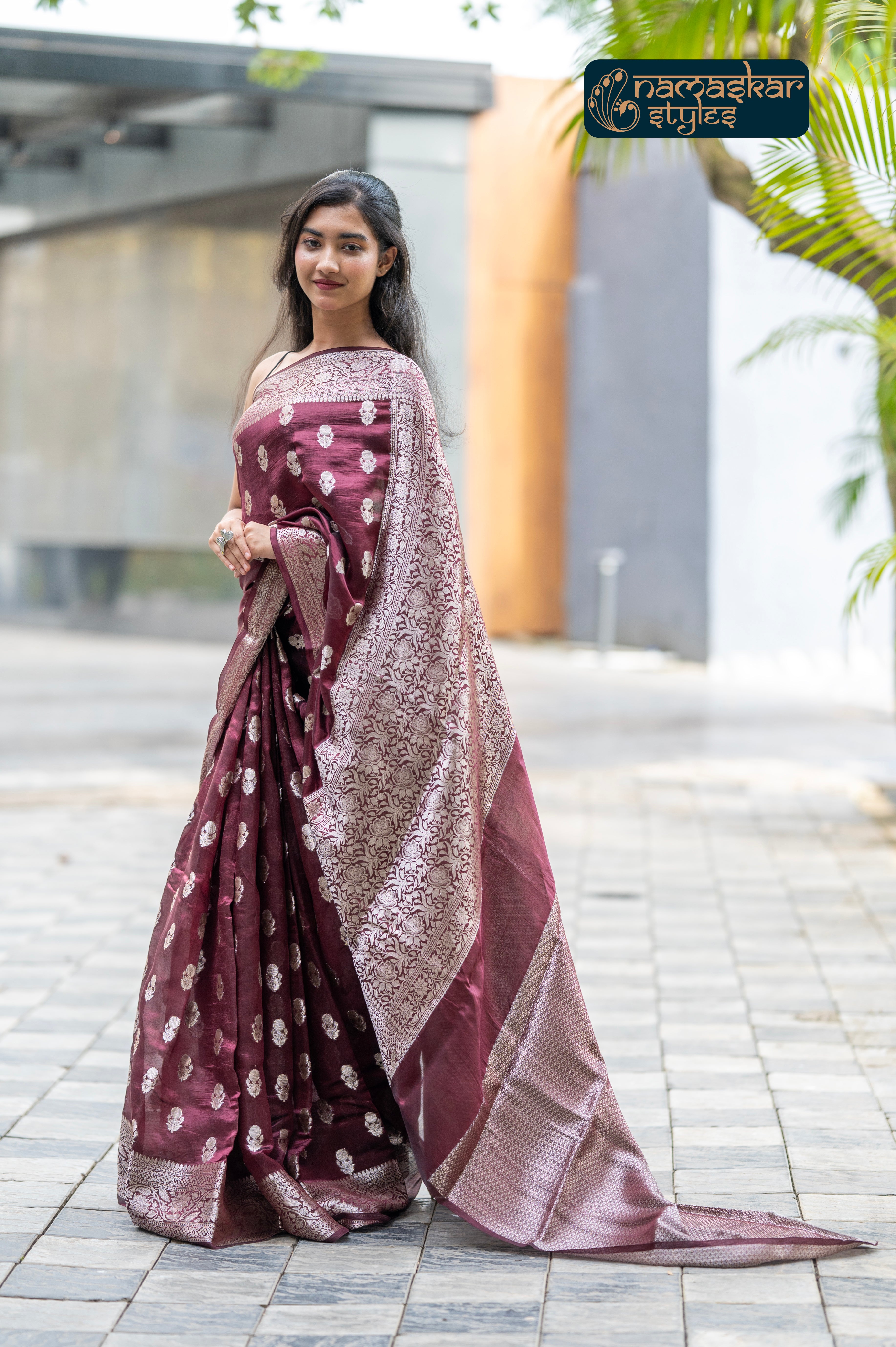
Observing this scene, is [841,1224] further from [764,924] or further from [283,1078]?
[764,924]

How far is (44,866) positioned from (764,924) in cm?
258

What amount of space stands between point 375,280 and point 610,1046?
76.3 inches

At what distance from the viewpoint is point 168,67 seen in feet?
39.3

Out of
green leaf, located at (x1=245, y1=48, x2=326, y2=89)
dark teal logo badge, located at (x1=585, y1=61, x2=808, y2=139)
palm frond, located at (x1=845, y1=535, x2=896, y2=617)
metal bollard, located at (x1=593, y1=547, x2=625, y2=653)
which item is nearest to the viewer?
dark teal logo badge, located at (x1=585, y1=61, x2=808, y2=139)

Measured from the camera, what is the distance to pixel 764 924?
5.05 meters

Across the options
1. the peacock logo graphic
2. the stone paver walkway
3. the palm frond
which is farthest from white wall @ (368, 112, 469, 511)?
the peacock logo graphic

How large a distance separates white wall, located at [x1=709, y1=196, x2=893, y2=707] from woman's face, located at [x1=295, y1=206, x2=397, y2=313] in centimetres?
1046

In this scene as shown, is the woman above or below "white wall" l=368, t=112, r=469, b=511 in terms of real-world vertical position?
below

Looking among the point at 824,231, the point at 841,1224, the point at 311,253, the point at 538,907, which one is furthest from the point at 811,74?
the point at 824,231

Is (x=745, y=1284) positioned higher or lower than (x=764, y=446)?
lower

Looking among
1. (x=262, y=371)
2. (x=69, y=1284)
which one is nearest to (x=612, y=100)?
(x=262, y=371)

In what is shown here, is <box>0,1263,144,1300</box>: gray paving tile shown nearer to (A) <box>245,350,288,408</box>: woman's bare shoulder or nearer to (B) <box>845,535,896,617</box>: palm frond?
(A) <box>245,350,288,408</box>: woman's bare shoulder

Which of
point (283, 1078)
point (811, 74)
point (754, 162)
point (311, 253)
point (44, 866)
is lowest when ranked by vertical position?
point (44, 866)

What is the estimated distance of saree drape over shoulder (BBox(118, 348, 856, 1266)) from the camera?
2.56 m
